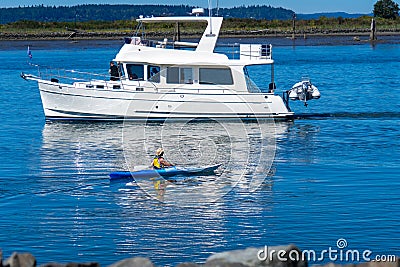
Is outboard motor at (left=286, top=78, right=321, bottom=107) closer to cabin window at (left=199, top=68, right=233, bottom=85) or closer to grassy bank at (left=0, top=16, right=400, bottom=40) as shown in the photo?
cabin window at (left=199, top=68, right=233, bottom=85)

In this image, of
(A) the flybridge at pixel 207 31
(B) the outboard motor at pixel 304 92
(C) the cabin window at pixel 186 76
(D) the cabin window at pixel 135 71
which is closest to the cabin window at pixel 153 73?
(D) the cabin window at pixel 135 71

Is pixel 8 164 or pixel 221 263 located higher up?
pixel 221 263

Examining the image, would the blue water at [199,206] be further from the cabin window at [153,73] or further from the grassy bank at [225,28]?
the grassy bank at [225,28]

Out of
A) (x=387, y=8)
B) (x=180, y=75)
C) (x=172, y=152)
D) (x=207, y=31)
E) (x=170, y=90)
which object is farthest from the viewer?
(x=387, y=8)

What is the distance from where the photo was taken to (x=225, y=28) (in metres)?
117

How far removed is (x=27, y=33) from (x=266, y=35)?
33.0m

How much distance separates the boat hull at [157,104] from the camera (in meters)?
33.2

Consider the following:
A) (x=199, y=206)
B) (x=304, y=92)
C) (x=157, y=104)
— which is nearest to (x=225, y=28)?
(x=304, y=92)

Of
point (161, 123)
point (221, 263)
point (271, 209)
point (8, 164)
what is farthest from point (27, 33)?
point (221, 263)

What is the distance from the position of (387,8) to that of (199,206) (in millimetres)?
117006

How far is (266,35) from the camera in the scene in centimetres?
10988

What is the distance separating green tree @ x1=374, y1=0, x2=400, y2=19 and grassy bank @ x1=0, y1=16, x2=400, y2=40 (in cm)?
285

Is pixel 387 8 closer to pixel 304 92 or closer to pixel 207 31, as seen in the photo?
pixel 304 92

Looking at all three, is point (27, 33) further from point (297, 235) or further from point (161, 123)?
point (297, 235)
